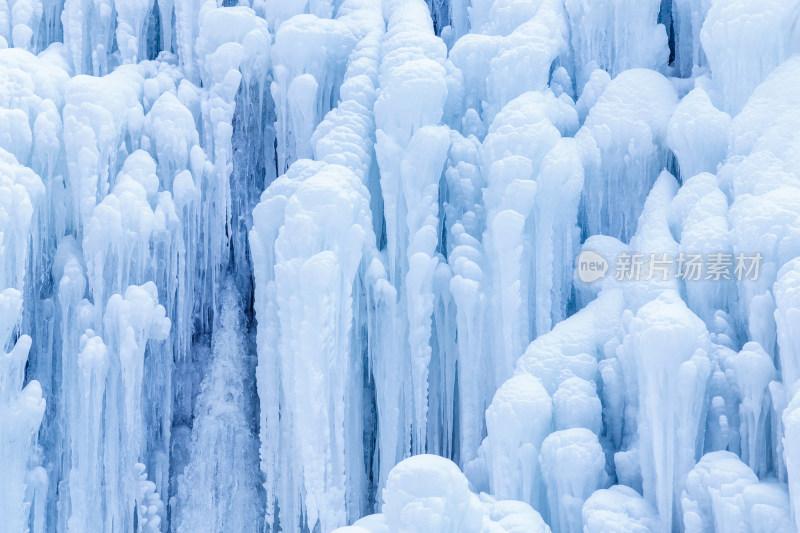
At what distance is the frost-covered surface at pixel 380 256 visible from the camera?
21.2ft

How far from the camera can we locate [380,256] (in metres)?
7.53

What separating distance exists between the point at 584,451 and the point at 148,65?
4499 mm

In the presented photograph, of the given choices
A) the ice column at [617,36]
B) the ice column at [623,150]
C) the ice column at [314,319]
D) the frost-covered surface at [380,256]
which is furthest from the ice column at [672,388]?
the ice column at [617,36]

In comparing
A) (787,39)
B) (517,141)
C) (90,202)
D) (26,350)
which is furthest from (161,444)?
(787,39)

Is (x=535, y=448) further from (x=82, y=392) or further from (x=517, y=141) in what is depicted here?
(x=82, y=392)

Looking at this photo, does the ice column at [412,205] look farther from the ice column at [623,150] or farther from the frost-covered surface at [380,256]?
the ice column at [623,150]

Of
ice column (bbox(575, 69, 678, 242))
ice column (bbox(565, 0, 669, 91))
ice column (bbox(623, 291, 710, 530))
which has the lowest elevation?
ice column (bbox(623, 291, 710, 530))

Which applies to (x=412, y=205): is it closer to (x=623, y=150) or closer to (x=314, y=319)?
(x=314, y=319)

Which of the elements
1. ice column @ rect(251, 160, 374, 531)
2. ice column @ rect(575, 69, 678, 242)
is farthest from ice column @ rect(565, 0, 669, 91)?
ice column @ rect(251, 160, 374, 531)

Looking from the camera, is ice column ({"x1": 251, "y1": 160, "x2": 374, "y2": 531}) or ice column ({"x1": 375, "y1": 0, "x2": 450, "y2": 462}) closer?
ice column ({"x1": 251, "y1": 160, "x2": 374, "y2": 531})

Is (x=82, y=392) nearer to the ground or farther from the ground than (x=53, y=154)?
nearer to the ground

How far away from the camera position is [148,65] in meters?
8.27

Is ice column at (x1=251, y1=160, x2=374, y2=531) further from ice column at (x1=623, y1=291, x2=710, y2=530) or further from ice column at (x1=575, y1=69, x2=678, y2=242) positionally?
ice column at (x1=623, y1=291, x2=710, y2=530)

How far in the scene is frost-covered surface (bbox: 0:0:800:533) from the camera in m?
6.47
